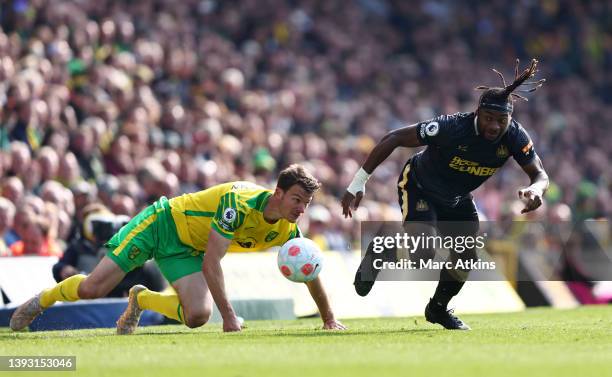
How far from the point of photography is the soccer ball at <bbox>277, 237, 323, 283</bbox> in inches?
399

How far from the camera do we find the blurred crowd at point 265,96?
622 inches

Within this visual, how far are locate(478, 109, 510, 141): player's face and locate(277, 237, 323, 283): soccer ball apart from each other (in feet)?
6.11

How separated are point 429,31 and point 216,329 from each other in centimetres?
1759

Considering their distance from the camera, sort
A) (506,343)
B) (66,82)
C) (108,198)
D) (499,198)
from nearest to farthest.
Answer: (506,343)
(108,198)
(66,82)
(499,198)

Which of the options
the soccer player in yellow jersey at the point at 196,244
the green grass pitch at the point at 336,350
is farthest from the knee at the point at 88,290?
the green grass pitch at the point at 336,350

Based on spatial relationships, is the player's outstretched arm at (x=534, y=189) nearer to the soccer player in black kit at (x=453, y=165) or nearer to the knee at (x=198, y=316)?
the soccer player in black kit at (x=453, y=165)

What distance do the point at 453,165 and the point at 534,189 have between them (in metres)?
1.07

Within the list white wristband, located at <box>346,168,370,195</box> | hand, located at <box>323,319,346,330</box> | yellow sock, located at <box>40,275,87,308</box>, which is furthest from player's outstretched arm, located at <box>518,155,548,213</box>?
yellow sock, located at <box>40,275,87,308</box>

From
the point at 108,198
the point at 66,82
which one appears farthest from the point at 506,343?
the point at 66,82

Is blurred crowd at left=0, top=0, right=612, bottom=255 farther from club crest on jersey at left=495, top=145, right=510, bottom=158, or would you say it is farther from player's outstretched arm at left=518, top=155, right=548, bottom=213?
player's outstretched arm at left=518, top=155, right=548, bottom=213

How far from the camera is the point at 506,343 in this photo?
9.30 m

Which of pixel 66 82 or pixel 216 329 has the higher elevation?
pixel 66 82

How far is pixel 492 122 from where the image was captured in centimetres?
1006

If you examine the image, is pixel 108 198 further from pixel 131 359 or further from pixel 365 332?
pixel 131 359
